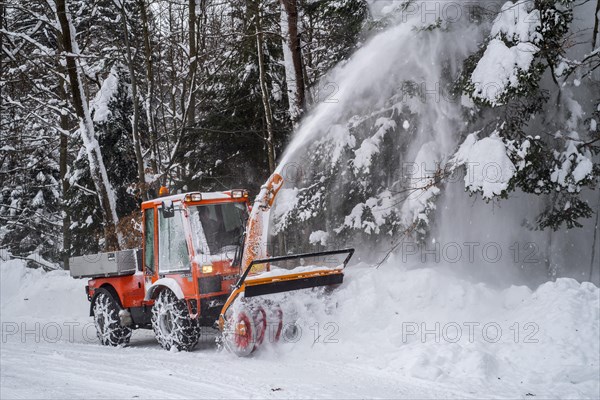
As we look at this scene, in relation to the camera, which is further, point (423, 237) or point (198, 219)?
point (423, 237)

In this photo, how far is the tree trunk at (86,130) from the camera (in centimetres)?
1429

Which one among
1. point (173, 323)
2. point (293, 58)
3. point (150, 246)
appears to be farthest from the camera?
point (293, 58)

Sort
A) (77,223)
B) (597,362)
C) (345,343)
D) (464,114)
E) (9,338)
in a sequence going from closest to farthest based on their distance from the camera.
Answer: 1. (597,362)
2. (345,343)
3. (464,114)
4. (9,338)
5. (77,223)

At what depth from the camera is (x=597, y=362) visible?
583 centimetres

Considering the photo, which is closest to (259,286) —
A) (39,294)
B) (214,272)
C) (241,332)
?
(241,332)

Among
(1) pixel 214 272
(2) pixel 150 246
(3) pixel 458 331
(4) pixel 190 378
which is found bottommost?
(4) pixel 190 378

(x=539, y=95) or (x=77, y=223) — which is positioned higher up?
(x=539, y=95)

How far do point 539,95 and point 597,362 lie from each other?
169 inches

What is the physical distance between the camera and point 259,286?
682 cm

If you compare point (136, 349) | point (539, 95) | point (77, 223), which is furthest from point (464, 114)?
point (77, 223)

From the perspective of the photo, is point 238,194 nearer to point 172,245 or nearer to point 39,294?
point 172,245

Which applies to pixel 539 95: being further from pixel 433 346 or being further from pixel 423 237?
pixel 433 346

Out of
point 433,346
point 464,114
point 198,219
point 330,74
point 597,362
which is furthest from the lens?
point 330,74

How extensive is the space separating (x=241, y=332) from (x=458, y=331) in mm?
2663
